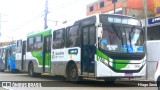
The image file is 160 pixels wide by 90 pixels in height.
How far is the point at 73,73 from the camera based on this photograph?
16453 millimetres

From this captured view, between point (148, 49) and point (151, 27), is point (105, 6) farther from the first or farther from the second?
point (148, 49)

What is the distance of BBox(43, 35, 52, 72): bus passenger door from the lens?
19969mm

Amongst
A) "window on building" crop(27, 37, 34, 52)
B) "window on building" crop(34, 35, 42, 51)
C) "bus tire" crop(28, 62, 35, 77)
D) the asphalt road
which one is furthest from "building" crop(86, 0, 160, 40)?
the asphalt road

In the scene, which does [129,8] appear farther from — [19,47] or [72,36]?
[72,36]

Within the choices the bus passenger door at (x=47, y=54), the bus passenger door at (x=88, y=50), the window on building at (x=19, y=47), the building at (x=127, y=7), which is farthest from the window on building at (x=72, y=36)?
the building at (x=127, y=7)

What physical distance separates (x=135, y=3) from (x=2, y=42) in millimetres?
31701

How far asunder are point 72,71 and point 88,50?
6.45 feet

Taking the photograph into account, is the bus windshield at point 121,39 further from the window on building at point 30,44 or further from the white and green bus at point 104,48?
the window on building at point 30,44

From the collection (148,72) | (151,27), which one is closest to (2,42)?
(151,27)

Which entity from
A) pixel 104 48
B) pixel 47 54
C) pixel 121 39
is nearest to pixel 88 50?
pixel 104 48

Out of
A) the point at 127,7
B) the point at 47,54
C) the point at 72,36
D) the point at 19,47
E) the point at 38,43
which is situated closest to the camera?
the point at 72,36

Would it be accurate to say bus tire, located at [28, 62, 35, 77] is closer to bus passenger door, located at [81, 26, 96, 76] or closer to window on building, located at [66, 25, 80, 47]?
window on building, located at [66, 25, 80, 47]

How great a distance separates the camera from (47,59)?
20.2 meters

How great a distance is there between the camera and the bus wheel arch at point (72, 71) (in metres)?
16.2
